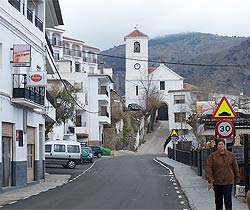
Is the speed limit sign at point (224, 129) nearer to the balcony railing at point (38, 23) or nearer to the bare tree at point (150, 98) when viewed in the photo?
the balcony railing at point (38, 23)

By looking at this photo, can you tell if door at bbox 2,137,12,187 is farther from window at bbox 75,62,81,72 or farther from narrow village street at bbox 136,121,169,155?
window at bbox 75,62,81,72

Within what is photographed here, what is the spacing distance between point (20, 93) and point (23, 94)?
15cm

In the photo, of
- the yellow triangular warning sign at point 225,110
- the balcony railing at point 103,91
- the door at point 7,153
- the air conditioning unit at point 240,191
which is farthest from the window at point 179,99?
the yellow triangular warning sign at point 225,110

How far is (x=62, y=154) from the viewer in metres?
43.8

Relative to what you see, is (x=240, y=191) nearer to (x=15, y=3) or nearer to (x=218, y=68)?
(x=15, y=3)

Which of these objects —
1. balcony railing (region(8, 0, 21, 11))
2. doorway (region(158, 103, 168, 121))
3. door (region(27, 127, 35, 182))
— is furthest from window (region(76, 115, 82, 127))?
balcony railing (region(8, 0, 21, 11))

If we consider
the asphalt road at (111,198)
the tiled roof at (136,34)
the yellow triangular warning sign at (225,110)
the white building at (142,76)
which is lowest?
the asphalt road at (111,198)

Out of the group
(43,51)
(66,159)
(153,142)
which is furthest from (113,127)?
(43,51)

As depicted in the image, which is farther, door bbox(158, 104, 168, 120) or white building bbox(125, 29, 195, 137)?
door bbox(158, 104, 168, 120)

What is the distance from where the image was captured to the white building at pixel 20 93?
81.7ft

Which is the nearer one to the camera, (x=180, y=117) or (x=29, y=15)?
(x=29, y=15)

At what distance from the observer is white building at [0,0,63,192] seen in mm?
24891

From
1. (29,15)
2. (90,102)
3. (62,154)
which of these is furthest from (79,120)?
(29,15)

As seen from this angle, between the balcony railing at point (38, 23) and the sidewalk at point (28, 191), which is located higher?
the balcony railing at point (38, 23)
